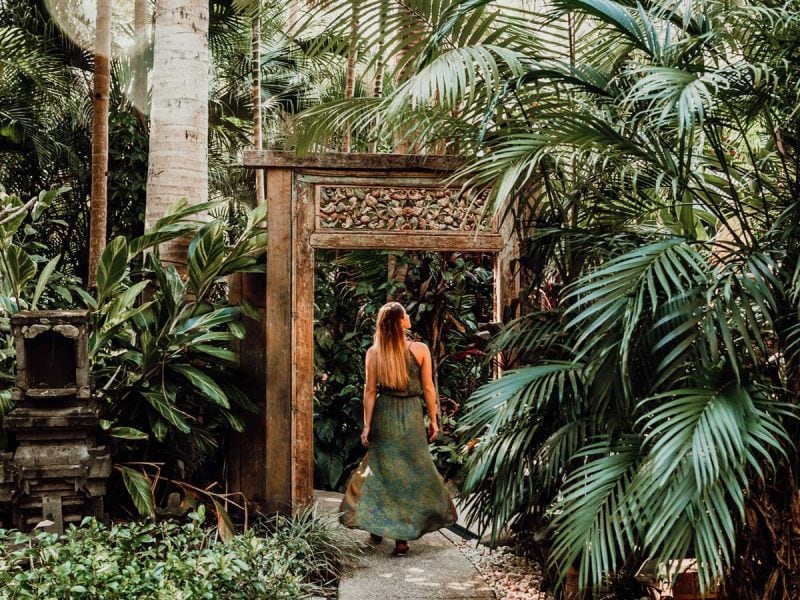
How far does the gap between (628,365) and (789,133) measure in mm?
1302

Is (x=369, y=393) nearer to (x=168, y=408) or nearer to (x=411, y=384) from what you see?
(x=411, y=384)

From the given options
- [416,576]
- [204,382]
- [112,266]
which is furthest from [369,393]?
[112,266]

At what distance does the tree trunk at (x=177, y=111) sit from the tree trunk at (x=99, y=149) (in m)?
2.21

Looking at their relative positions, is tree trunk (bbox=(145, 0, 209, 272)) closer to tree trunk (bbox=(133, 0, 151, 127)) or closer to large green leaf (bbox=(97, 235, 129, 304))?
large green leaf (bbox=(97, 235, 129, 304))

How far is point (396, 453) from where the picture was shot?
5059mm

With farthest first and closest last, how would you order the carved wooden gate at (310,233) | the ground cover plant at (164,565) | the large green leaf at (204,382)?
1. the carved wooden gate at (310,233)
2. the large green leaf at (204,382)
3. the ground cover plant at (164,565)

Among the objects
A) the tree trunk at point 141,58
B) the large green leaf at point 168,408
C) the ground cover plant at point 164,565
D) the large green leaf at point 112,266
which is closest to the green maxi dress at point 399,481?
the ground cover plant at point 164,565

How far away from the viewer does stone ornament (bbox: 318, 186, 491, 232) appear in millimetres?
5059

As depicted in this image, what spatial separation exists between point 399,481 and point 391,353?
30.8 inches

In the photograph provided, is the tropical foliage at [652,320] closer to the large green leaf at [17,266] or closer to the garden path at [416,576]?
the garden path at [416,576]

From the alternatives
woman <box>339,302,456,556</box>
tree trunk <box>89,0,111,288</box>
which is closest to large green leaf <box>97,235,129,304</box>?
woman <box>339,302,456,556</box>

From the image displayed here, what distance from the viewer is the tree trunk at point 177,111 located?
536 cm

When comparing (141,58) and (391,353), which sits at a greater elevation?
(141,58)

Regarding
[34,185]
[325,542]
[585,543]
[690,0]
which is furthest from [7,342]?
[34,185]
